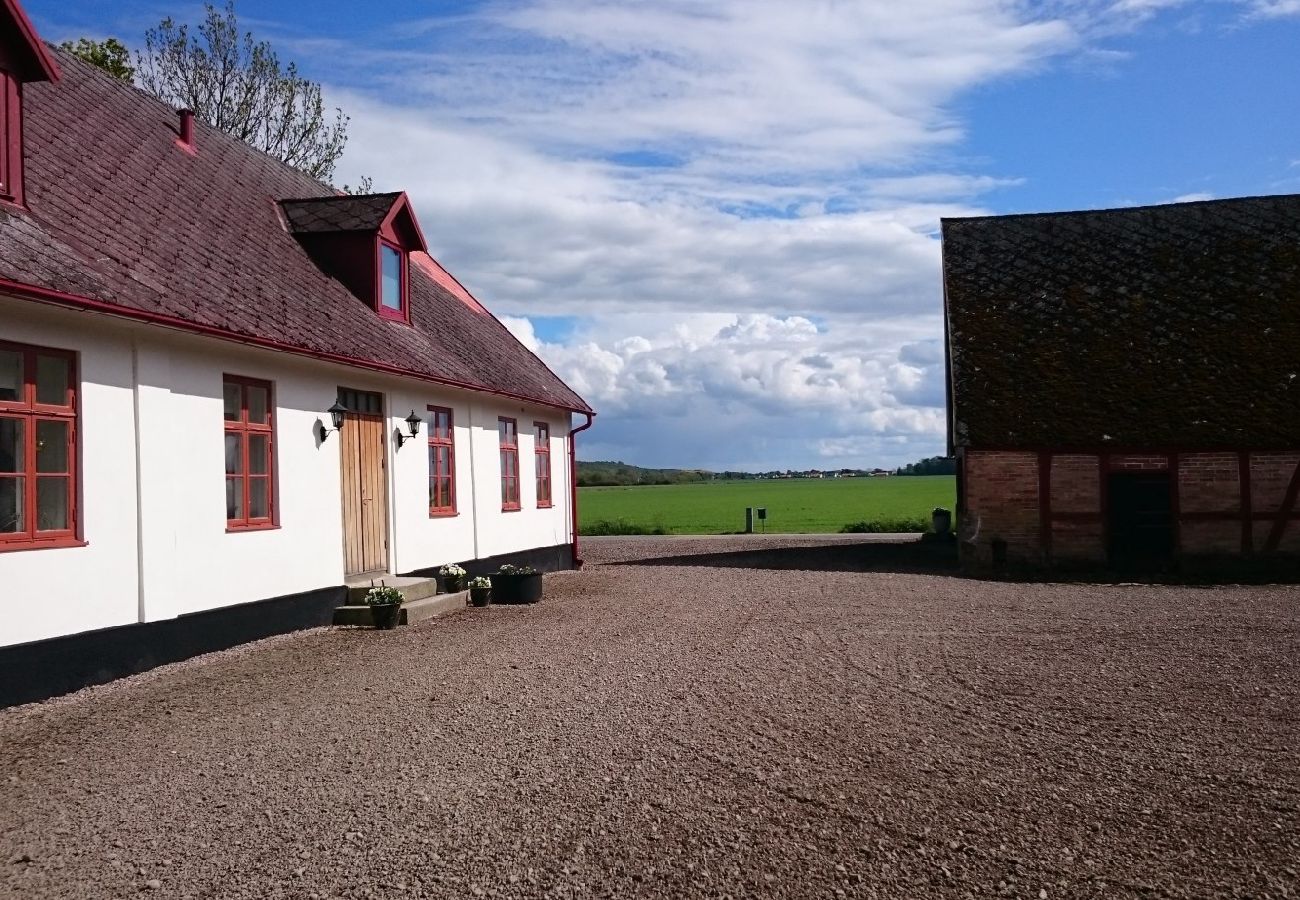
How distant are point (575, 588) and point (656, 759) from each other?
1062 cm

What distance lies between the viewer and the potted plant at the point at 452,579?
14.9 meters

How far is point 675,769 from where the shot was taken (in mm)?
6266

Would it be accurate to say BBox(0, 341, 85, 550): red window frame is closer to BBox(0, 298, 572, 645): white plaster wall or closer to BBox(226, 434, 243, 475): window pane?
BBox(0, 298, 572, 645): white plaster wall

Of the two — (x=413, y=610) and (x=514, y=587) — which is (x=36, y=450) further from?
(x=514, y=587)

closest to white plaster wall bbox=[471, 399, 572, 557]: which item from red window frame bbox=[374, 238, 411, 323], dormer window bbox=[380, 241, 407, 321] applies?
red window frame bbox=[374, 238, 411, 323]

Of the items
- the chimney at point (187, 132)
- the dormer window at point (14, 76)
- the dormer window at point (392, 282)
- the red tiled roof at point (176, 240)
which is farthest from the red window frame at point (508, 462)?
the dormer window at point (14, 76)

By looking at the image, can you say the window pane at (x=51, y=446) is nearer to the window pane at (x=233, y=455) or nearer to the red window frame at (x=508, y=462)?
the window pane at (x=233, y=455)

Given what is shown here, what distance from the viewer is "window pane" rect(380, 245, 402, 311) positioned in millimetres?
15842

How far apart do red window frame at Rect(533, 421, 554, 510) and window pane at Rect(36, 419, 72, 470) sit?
11.4 metres

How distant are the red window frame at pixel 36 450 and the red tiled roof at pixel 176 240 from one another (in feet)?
2.14

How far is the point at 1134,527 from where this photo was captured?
1978cm

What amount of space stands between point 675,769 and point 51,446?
19.0ft

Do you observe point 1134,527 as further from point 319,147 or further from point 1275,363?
point 319,147

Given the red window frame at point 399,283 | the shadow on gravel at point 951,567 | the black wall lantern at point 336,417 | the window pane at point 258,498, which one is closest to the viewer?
the window pane at point 258,498
